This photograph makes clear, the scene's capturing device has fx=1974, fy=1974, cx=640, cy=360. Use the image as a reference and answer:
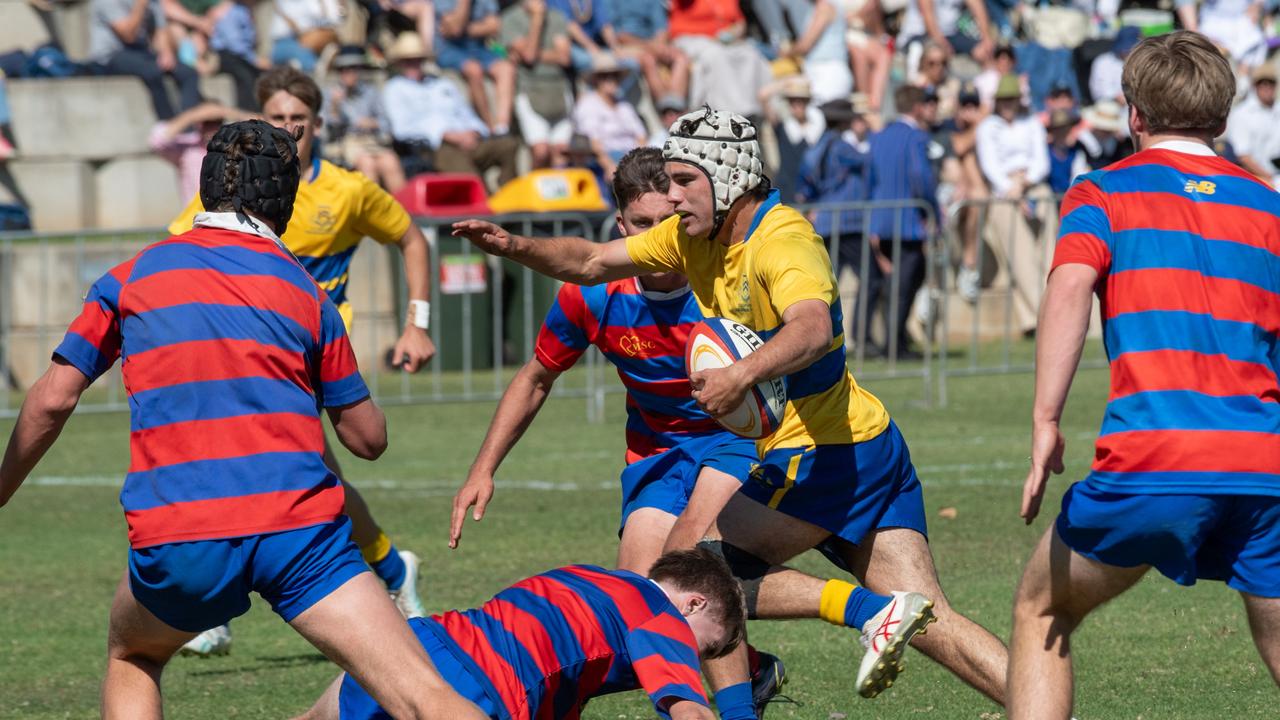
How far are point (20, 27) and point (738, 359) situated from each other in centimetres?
1678

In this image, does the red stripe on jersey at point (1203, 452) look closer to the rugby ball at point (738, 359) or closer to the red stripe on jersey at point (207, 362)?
the rugby ball at point (738, 359)

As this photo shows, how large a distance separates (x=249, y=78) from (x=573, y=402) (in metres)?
6.00

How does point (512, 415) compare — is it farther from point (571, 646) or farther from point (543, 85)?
point (543, 85)

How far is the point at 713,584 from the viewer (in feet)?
17.2

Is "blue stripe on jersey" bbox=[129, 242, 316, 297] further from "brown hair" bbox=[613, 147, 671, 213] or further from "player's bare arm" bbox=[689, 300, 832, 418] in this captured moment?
"brown hair" bbox=[613, 147, 671, 213]

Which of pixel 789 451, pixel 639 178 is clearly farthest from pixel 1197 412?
pixel 639 178

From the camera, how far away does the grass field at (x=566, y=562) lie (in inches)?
263

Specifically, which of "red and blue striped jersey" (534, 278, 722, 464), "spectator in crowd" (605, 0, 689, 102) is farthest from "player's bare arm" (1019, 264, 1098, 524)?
"spectator in crowd" (605, 0, 689, 102)

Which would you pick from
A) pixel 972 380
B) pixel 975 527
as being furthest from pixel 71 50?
pixel 975 527

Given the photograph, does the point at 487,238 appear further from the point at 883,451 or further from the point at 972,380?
the point at 972,380

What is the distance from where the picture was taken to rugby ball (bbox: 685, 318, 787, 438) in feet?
18.0

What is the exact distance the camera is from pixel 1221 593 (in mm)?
8086

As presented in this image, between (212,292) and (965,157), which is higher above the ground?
(212,292)

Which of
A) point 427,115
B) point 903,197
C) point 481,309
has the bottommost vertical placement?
point 481,309
